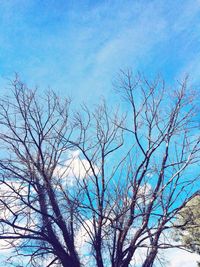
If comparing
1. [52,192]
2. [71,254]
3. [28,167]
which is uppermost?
[28,167]

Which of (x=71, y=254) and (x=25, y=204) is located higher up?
(x=25, y=204)

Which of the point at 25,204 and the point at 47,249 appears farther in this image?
the point at 47,249

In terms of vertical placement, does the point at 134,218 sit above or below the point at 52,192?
below

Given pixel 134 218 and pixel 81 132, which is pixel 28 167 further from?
pixel 134 218

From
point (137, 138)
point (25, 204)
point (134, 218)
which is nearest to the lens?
point (25, 204)

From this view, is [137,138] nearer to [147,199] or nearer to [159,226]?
[147,199]

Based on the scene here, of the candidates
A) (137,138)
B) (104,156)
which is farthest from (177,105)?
(104,156)

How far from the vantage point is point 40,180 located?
26.7 feet

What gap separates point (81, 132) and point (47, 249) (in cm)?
310

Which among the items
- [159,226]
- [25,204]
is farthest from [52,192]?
[159,226]

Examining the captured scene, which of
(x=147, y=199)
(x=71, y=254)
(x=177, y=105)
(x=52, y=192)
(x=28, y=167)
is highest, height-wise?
(x=177, y=105)

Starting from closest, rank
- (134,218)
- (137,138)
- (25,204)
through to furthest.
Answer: (25,204)
(134,218)
(137,138)

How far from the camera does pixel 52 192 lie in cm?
813

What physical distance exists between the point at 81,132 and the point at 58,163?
1.04 meters
